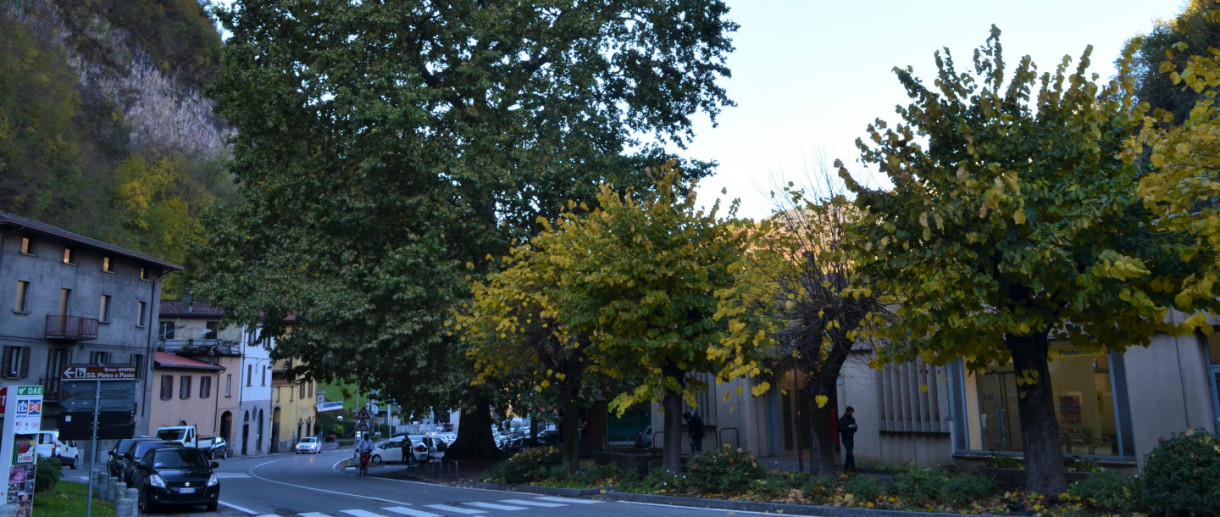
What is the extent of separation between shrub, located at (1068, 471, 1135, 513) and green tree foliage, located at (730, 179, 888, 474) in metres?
4.25

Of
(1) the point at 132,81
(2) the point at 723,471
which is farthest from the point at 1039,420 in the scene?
(1) the point at 132,81

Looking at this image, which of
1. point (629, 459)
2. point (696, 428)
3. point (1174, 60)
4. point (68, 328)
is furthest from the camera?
point (68, 328)

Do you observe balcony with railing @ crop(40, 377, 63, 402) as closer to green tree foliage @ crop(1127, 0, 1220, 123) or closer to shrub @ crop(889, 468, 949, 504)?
shrub @ crop(889, 468, 949, 504)

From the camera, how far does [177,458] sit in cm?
1970

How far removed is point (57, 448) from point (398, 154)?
27.0 meters

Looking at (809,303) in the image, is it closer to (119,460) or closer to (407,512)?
(407,512)

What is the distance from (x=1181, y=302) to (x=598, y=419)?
3660cm

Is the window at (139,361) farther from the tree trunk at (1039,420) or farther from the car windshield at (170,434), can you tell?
the tree trunk at (1039,420)

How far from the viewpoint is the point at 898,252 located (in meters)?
12.6

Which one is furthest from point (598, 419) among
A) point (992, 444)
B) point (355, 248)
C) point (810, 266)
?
point (810, 266)

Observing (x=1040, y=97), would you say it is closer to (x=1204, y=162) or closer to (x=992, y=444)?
(x=1204, y=162)

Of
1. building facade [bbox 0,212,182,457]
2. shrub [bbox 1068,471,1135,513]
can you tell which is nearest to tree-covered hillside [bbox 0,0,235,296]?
building facade [bbox 0,212,182,457]

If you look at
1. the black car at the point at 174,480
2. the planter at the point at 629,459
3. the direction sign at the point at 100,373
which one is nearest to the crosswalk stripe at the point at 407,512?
the black car at the point at 174,480

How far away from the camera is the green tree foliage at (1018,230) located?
446 inches
